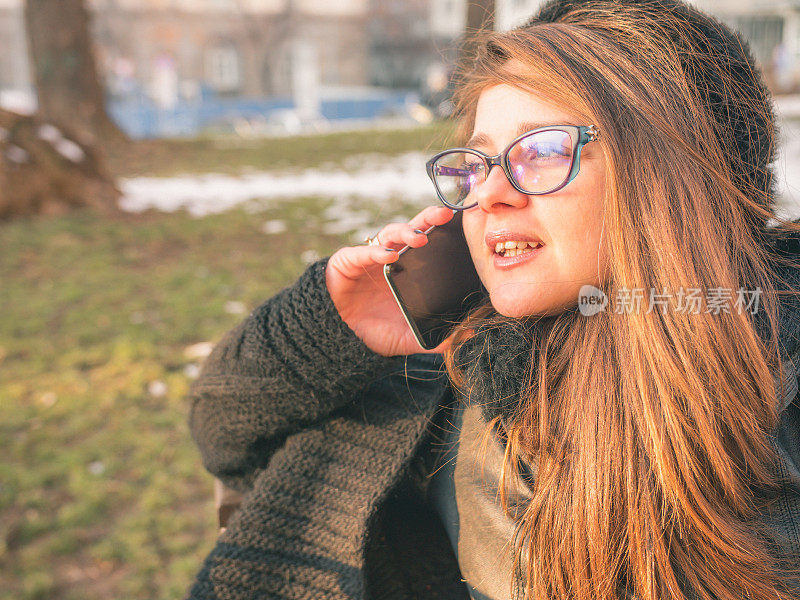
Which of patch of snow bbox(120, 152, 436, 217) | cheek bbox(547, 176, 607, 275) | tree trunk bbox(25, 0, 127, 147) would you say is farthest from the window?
cheek bbox(547, 176, 607, 275)

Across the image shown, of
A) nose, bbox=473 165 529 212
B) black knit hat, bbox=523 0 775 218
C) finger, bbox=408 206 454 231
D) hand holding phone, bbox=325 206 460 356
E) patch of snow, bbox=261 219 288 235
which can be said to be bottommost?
patch of snow, bbox=261 219 288 235

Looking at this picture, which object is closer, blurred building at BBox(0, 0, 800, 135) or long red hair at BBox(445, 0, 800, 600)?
long red hair at BBox(445, 0, 800, 600)

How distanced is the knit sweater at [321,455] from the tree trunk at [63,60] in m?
8.94

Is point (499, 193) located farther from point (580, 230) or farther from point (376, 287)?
point (376, 287)

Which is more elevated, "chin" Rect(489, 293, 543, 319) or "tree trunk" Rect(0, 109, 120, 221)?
"chin" Rect(489, 293, 543, 319)

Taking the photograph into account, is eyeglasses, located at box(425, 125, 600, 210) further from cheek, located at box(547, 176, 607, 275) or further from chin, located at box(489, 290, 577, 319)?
chin, located at box(489, 290, 577, 319)

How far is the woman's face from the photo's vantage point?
141cm

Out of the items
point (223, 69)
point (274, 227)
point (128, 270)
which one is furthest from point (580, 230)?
point (223, 69)

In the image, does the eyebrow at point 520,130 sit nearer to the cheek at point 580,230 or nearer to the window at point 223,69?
the cheek at point 580,230

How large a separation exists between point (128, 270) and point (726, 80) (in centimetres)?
567

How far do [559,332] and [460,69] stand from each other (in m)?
0.94

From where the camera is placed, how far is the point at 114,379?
4.27 metres

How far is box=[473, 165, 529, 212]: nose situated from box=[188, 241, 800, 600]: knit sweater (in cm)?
44

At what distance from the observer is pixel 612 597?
4.38 feet
